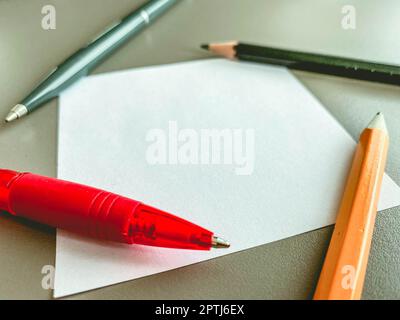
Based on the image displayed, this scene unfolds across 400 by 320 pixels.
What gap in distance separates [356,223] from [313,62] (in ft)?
0.78

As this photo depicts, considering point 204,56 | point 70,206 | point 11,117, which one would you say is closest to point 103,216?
point 70,206

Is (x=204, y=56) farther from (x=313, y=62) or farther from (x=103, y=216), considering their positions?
(x=103, y=216)

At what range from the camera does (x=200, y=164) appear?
0.42m

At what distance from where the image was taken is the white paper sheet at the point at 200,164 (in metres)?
0.35

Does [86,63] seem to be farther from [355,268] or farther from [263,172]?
[355,268]

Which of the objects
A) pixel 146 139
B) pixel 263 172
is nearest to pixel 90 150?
pixel 146 139

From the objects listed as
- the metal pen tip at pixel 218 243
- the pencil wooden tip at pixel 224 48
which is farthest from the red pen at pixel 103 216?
the pencil wooden tip at pixel 224 48

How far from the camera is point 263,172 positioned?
42 centimetres

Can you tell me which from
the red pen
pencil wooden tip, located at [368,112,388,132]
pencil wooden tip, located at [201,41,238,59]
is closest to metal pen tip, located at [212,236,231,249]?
the red pen

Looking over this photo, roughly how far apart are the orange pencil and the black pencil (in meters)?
0.10

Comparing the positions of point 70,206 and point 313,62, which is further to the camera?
point 313,62

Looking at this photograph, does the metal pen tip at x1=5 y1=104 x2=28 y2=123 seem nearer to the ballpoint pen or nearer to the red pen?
the ballpoint pen

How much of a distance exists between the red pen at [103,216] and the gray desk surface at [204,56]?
0.09 feet

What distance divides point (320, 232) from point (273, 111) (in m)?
0.16
